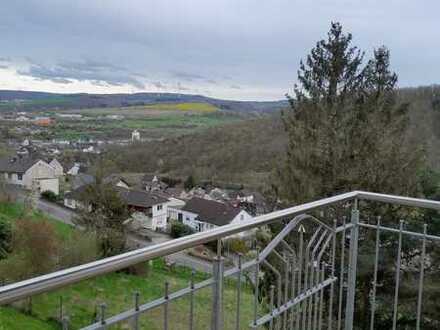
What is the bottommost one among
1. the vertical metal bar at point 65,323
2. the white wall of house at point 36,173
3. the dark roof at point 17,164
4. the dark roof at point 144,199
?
the dark roof at point 144,199

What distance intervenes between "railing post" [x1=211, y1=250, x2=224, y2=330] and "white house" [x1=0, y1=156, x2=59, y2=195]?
32.6 metres

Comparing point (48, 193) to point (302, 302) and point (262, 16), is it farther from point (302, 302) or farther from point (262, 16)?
point (302, 302)

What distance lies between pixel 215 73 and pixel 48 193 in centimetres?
2161

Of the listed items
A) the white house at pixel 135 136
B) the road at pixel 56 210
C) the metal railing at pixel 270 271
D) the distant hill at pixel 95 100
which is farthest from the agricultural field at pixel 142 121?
the metal railing at pixel 270 271

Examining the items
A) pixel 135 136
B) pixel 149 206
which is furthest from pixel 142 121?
pixel 149 206

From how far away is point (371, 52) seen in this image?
1327 cm

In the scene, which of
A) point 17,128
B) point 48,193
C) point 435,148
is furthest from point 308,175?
point 48,193

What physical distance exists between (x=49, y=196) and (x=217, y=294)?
117 feet

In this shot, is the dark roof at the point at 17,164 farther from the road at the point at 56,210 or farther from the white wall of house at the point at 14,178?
the road at the point at 56,210

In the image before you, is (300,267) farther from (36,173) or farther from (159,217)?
(36,173)

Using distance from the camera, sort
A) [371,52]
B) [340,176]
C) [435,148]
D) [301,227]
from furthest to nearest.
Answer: [435,148] → [371,52] → [340,176] → [301,227]

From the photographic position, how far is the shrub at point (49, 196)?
34.7 m

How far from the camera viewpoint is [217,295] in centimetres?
167

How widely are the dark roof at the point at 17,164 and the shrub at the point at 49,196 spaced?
90.6 inches
